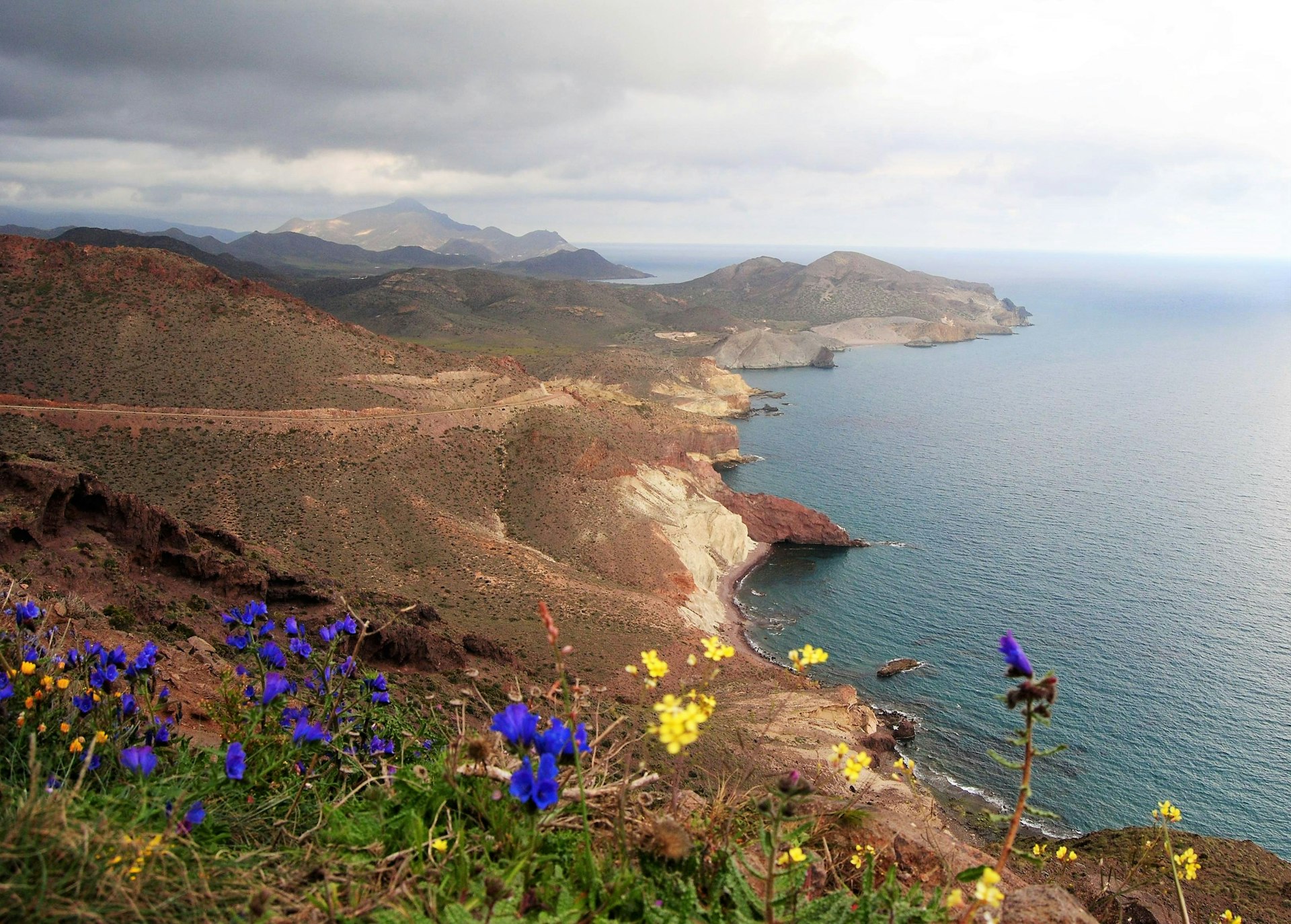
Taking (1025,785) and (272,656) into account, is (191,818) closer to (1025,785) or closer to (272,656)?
(272,656)

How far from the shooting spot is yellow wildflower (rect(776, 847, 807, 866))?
4742mm

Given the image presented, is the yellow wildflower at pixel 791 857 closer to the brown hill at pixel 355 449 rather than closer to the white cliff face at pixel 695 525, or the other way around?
the brown hill at pixel 355 449

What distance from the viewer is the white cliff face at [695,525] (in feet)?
176

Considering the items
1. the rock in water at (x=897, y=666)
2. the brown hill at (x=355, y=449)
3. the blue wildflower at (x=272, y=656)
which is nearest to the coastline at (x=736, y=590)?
the brown hill at (x=355, y=449)

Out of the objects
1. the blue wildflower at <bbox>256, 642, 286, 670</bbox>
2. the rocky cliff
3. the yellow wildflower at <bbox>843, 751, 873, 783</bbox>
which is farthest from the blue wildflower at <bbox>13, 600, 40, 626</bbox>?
the rocky cliff

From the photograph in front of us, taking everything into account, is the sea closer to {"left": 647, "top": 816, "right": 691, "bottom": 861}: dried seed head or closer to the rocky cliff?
{"left": 647, "top": 816, "right": 691, "bottom": 861}: dried seed head

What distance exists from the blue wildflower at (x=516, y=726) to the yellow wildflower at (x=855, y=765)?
70.3 inches

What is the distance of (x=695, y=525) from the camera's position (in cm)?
5825

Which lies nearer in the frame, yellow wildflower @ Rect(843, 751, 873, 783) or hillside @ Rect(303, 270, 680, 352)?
yellow wildflower @ Rect(843, 751, 873, 783)

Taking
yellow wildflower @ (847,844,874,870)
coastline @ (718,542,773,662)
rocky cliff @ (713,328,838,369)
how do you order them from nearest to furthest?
yellow wildflower @ (847,844,874,870)
coastline @ (718,542,773,662)
rocky cliff @ (713,328,838,369)

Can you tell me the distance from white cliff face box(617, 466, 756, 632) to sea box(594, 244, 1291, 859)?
2.83m

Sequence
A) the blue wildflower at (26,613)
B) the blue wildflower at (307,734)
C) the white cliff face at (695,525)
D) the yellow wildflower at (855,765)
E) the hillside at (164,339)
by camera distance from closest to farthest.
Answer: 1. the yellow wildflower at (855,765)
2. the blue wildflower at (307,734)
3. the blue wildflower at (26,613)
4. the hillside at (164,339)
5. the white cliff face at (695,525)

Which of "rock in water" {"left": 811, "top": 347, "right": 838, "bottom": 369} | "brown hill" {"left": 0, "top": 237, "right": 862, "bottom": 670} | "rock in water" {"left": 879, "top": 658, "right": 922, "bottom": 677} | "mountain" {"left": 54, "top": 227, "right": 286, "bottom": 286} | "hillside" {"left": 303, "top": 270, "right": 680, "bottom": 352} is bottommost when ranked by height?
"rock in water" {"left": 879, "top": 658, "right": 922, "bottom": 677}

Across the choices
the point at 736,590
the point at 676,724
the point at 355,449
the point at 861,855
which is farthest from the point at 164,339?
the point at 676,724
